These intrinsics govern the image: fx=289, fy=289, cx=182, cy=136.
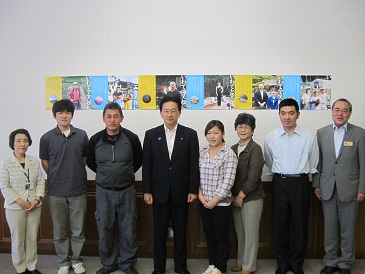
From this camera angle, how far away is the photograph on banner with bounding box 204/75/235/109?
332cm

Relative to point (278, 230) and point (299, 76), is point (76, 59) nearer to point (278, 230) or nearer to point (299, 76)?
point (299, 76)

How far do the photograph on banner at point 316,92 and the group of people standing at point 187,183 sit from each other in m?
0.50

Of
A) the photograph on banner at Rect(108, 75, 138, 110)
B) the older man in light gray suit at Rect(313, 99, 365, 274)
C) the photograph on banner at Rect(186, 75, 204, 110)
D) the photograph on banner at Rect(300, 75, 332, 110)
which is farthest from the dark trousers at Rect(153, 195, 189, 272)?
the photograph on banner at Rect(300, 75, 332, 110)

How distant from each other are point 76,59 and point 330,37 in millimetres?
2928

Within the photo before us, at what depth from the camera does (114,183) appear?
277 cm

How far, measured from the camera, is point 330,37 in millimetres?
3281

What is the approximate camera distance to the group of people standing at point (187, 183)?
2.74 m

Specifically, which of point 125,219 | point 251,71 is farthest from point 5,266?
point 251,71

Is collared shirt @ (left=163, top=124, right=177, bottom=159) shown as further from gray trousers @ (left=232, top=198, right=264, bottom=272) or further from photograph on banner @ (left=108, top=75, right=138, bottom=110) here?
gray trousers @ (left=232, top=198, right=264, bottom=272)

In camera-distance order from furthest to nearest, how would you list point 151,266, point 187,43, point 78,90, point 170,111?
point 78,90 < point 187,43 < point 151,266 < point 170,111

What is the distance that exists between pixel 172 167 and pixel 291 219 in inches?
51.0

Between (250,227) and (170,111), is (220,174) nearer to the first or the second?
(250,227)

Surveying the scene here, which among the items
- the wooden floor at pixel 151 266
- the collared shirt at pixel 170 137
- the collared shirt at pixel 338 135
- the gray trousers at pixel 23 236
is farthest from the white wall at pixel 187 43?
the wooden floor at pixel 151 266

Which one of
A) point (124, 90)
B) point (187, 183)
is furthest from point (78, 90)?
point (187, 183)
